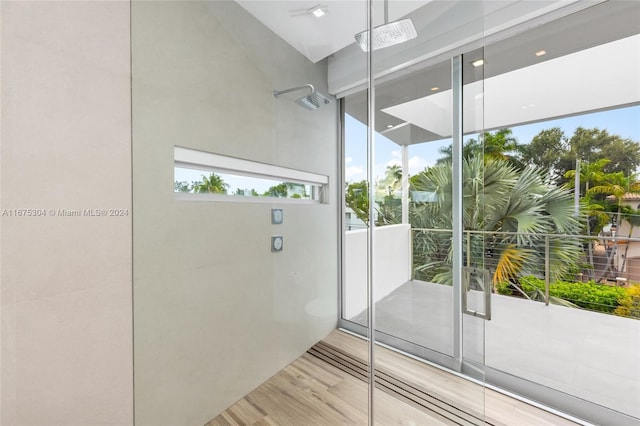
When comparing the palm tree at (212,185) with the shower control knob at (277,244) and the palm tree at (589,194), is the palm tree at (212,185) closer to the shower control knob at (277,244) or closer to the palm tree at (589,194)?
the shower control knob at (277,244)

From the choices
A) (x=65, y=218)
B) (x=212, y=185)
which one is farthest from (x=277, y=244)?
(x=65, y=218)

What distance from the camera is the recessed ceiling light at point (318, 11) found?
987 millimetres

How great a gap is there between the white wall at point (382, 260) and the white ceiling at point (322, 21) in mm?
682

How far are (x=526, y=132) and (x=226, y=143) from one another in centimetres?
161

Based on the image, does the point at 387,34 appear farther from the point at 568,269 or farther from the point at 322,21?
the point at 568,269

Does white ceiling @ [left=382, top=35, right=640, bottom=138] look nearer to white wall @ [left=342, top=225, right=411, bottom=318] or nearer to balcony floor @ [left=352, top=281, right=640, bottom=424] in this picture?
white wall @ [left=342, top=225, right=411, bottom=318]

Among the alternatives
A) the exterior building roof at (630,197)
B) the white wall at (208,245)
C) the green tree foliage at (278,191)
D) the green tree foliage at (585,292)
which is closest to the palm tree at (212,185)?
the white wall at (208,245)

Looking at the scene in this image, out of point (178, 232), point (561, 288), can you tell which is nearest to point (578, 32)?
point (561, 288)

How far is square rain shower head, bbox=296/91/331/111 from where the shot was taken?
1.06 m

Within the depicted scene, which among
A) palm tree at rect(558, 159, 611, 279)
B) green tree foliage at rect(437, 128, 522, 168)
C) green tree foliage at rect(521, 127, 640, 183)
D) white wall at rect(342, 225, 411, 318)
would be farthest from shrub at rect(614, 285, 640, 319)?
Result: white wall at rect(342, 225, 411, 318)

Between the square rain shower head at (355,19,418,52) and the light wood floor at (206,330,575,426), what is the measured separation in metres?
1.07

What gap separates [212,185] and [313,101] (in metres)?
0.50

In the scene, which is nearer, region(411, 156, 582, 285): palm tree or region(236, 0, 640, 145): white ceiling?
region(236, 0, 640, 145): white ceiling

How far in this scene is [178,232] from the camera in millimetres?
1096
